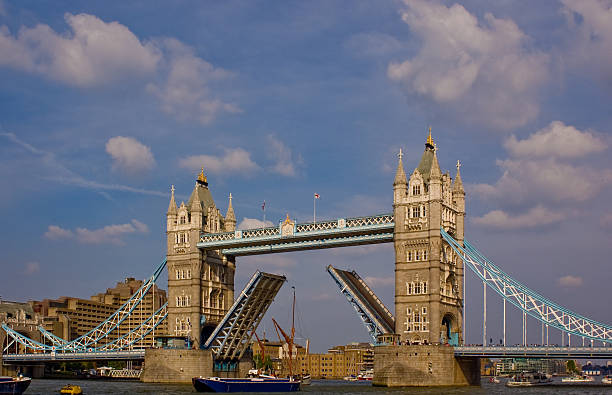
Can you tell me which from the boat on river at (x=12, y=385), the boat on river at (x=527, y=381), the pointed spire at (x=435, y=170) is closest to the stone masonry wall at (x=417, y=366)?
the pointed spire at (x=435, y=170)

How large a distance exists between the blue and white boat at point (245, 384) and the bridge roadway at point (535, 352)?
18.8 metres

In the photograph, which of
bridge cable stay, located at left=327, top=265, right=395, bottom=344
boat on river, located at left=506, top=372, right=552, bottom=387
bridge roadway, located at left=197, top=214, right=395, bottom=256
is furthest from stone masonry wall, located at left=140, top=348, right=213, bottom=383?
boat on river, located at left=506, top=372, right=552, bottom=387

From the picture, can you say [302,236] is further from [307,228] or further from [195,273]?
[195,273]

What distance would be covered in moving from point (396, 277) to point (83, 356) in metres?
50.6

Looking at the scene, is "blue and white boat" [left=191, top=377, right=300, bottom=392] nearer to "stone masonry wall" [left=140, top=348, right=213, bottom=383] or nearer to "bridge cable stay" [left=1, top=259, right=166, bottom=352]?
"stone masonry wall" [left=140, top=348, right=213, bottom=383]

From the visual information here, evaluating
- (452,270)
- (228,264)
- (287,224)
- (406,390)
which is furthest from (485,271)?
(228,264)

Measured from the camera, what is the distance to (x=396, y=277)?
94438 mm

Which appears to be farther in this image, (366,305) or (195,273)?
(195,273)

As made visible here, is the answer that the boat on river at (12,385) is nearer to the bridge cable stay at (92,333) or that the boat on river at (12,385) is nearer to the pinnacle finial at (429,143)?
the bridge cable stay at (92,333)

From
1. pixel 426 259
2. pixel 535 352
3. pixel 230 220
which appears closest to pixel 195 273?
pixel 230 220

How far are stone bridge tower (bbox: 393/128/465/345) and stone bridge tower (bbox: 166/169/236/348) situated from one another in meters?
29.5

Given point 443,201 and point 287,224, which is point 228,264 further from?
point 443,201

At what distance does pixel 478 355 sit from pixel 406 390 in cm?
1009

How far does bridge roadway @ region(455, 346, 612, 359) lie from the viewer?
8204 centimetres
